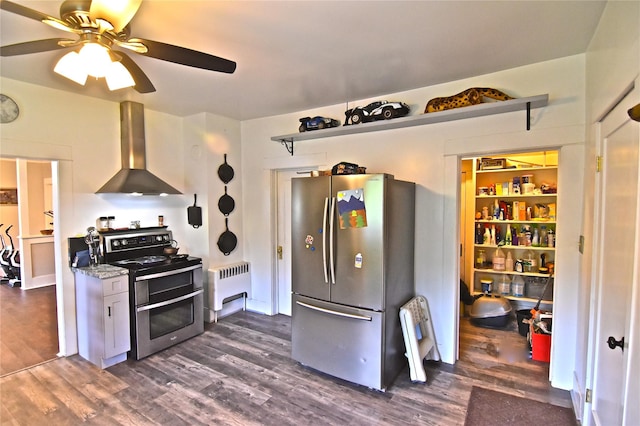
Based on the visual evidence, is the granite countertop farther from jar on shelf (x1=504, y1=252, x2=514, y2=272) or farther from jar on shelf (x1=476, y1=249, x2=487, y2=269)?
jar on shelf (x1=504, y1=252, x2=514, y2=272)

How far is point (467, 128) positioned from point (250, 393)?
2.90 m

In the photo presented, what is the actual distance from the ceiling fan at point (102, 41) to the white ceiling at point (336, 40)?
0.88 feet

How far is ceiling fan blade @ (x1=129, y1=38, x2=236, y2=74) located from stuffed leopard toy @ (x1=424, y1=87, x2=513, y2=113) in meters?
1.83

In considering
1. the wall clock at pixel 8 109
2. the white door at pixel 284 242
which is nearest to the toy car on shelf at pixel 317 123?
the white door at pixel 284 242

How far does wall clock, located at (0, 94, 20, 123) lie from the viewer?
105 inches

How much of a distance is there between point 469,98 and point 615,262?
162cm

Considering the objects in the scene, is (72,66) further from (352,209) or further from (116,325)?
(116,325)

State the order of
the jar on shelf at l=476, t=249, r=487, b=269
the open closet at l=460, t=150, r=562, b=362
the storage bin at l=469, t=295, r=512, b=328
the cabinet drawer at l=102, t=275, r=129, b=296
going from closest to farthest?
1. the cabinet drawer at l=102, t=275, r=129, b=296
2. the storage bin at l=469, t=295, r=512, b=328
3. the open closet at l=460, t=150, r=562, b=362
4. the jar on shelf at l=476, t=249, r=487, b=269

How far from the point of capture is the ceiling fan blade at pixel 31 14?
1233mm

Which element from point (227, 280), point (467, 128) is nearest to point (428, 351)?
point (467, 128)

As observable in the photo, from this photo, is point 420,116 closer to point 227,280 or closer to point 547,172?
point 547,172

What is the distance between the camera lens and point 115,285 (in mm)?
2947

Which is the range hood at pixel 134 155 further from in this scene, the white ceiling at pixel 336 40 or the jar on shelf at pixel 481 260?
the jar on shelf at pixel 481 260

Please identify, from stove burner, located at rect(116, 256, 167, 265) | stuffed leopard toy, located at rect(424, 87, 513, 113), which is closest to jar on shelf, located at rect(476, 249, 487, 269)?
stuffed leopard toy, located at rect(424, 87, 513, 113)
